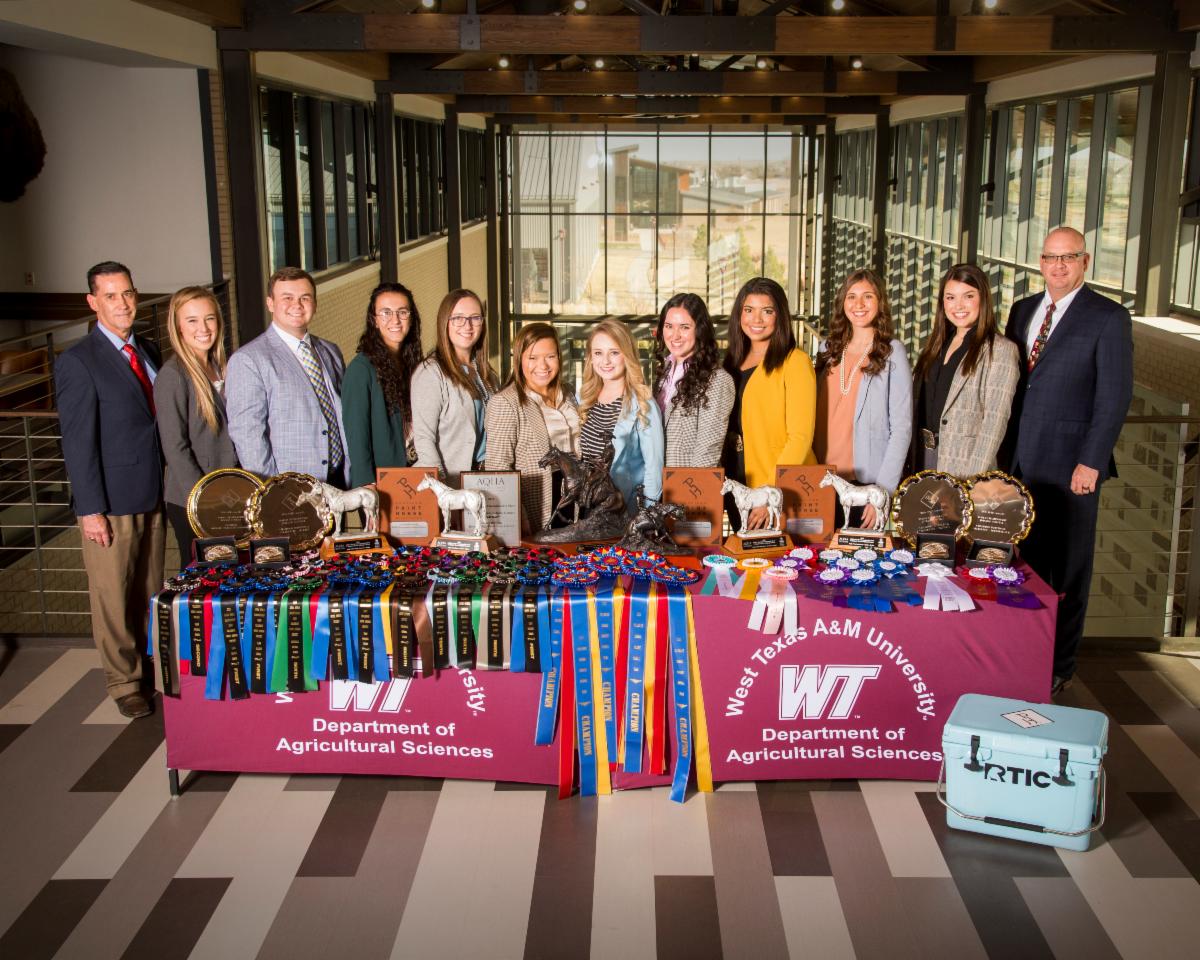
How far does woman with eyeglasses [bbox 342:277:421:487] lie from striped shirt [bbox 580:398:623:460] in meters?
0.69

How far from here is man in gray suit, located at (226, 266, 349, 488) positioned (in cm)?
400

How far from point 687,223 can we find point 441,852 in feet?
69.7

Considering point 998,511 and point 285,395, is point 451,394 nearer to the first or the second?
point 285,395

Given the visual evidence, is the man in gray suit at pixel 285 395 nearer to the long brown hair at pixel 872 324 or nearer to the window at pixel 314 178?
the long brown hair at pixel 872 324

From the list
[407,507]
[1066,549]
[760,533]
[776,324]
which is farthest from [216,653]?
[1066,549]

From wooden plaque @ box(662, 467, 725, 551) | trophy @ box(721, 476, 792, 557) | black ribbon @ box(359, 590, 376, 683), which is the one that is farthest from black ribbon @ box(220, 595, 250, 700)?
trophy @ box(721, 476, 792, 557)

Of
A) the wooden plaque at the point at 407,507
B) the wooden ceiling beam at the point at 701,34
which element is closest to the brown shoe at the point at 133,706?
the wooden plaque at the point at 407,507

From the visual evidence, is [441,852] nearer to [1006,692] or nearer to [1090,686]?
[1006,692]

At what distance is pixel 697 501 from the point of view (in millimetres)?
3877

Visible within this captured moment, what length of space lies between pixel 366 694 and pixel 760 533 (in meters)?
1.39

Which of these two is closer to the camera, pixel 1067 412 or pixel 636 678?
pixel 636 678

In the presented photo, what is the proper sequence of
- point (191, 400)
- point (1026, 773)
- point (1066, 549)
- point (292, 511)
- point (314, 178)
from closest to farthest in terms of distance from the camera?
point (1026, 773)
point (292, 511)
point (191, 400)
point (1066, 549)
point (314, 178)

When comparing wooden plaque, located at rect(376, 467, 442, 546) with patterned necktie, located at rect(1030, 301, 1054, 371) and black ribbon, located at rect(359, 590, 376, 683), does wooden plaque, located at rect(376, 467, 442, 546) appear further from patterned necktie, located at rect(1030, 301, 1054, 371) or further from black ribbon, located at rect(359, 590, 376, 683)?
patterned necktie, located at rect(1030, 301, 1054, 371)

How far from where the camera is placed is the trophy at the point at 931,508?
376cm
